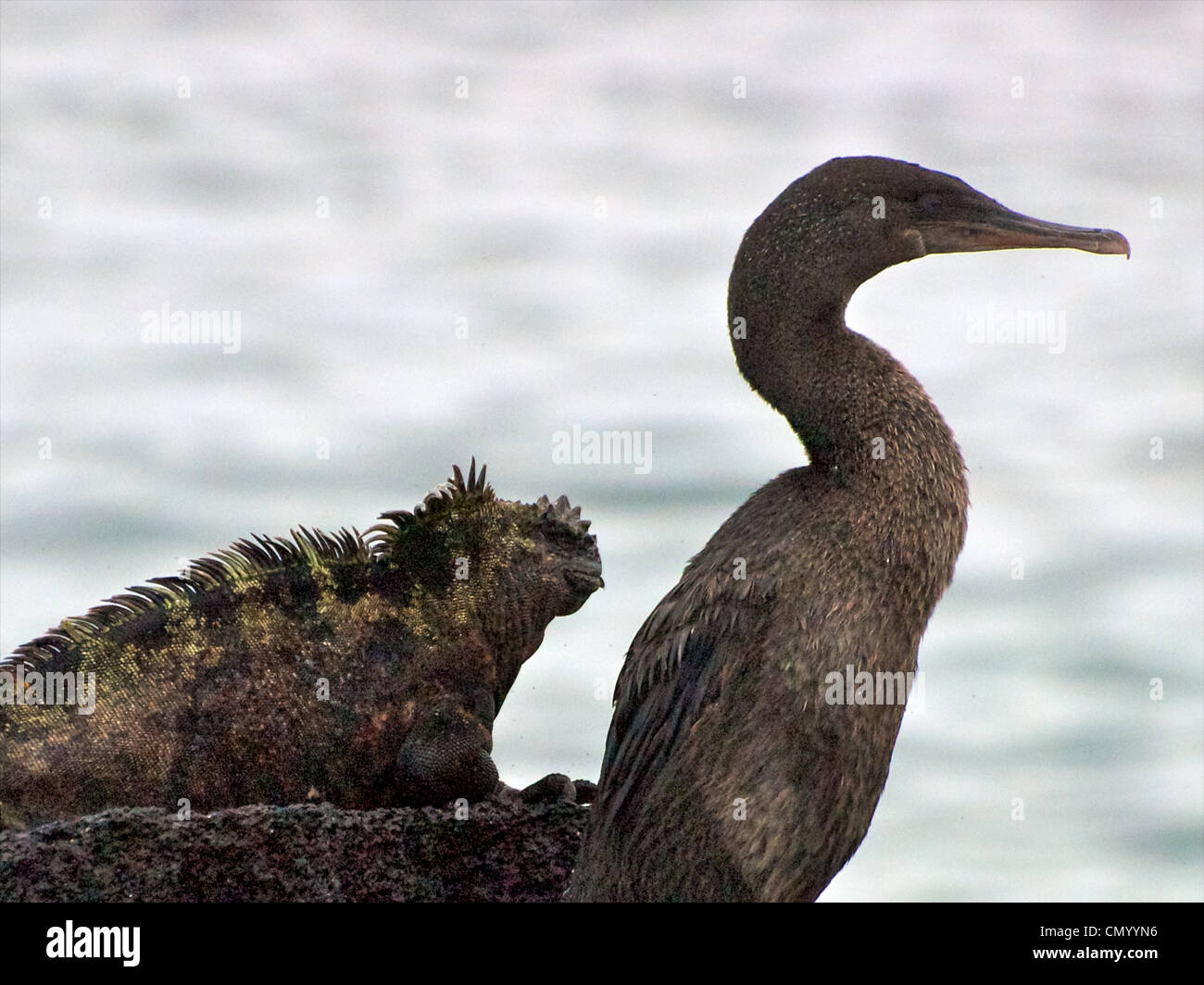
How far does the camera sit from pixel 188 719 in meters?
7.93

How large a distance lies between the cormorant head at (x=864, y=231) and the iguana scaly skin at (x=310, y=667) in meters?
2.42

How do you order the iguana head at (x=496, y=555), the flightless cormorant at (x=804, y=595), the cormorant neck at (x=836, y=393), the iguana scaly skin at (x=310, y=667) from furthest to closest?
the iguana head at (x=496, y=555), the iguana scaly skin at (x=310, y=667), the cormorant neck at (x=836, y=393), the flightless cormorant at (x=804, y=595)

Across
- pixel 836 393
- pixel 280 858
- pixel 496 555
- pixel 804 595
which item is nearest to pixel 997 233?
pixel 836 393

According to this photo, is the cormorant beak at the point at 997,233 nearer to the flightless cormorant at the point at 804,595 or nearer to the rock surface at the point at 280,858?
the flightless cormorant at the point at 804,595

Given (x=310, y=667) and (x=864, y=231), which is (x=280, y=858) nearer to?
(x=310, y=667)

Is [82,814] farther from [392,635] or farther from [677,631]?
[677,631]

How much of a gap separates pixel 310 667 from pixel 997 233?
368cm

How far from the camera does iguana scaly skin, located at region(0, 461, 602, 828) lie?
7590 mm

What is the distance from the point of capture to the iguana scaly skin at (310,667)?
759 centimetres

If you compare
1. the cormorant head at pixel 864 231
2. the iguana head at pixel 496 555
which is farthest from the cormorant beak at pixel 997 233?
the iguana head at pixel 496 555

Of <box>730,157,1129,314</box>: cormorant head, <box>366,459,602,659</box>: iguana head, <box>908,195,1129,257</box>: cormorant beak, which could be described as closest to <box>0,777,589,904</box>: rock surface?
<box>366,459,602,659</box>: iguana head
